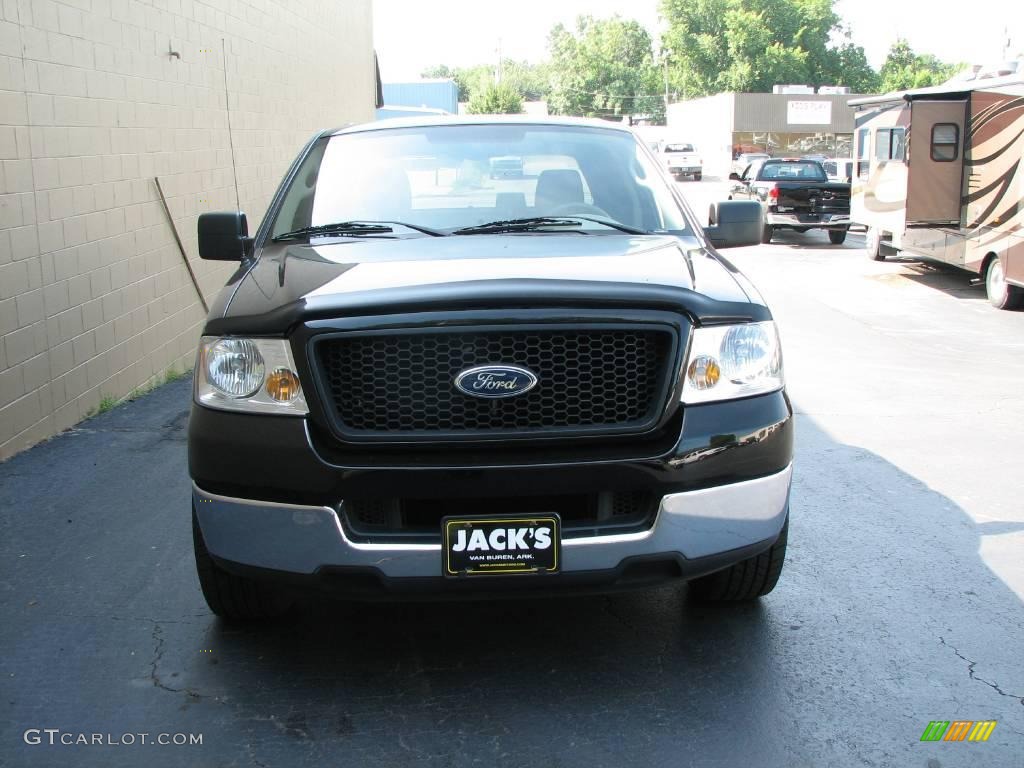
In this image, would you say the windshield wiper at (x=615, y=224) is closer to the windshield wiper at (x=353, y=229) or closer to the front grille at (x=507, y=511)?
the windshield wiper at (x=353, y=229)

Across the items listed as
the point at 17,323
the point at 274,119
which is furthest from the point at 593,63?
the point at 17,323

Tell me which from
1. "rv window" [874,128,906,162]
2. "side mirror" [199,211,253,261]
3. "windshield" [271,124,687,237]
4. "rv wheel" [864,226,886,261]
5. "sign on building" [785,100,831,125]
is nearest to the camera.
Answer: "windshield" [271,124,687,237]

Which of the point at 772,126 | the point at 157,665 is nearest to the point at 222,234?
the point at 157,665

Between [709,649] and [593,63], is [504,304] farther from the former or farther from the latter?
[593,63]

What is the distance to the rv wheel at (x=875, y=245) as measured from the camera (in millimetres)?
17922

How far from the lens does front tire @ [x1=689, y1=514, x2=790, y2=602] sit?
3783 millimetres

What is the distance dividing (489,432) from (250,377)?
0.75 meters

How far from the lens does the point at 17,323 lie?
247 inches

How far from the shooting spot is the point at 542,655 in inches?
145

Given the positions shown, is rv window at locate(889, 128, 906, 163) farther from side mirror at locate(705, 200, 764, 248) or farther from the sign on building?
the sign on building

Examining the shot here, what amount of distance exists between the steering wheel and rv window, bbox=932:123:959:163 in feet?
39.3

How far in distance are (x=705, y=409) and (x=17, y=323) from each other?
4.62 meters

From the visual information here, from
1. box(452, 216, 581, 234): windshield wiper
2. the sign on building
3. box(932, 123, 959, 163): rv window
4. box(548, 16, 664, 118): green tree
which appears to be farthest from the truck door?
box(548, 16, 664, 118): green tree

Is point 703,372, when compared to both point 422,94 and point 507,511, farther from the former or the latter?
point 422,94
